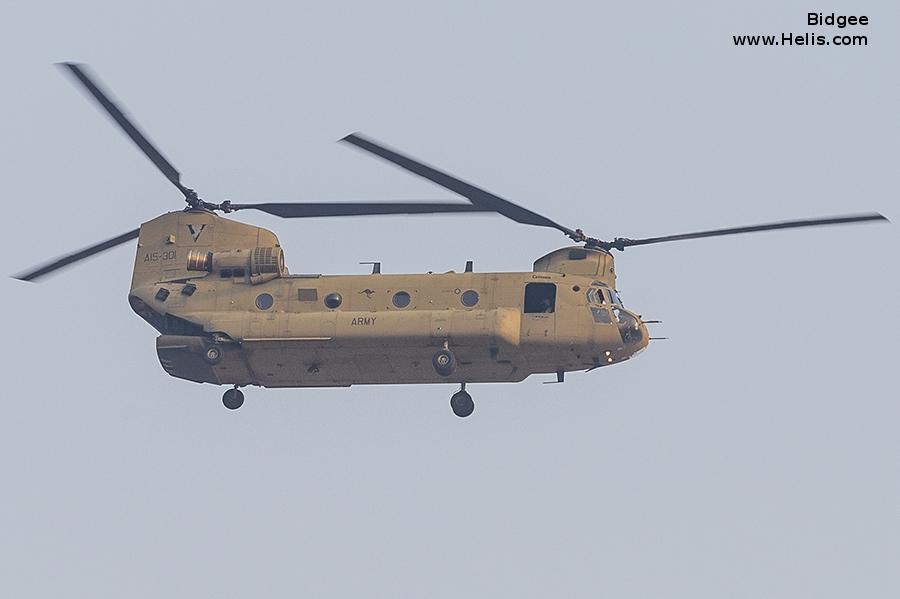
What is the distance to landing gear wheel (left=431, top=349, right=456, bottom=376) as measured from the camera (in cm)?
4691

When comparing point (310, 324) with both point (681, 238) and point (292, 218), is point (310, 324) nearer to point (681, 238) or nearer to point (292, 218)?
point (292, 218)

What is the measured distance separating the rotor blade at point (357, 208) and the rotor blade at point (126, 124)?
7.31 feet

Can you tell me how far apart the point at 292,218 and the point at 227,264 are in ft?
6.49

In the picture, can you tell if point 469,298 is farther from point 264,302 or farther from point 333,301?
point 264,302

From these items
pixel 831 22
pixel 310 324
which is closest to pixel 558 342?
pixel 310 324

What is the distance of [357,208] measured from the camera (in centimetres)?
4744

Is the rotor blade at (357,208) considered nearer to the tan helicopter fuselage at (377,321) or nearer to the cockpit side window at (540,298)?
the tan helicopter fuselage at (377,321)

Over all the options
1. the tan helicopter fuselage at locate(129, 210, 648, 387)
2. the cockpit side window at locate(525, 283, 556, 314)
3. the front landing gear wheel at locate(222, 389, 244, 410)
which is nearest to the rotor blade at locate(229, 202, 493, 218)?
the tan helicopter fuselage at locate(129, 210, 648, 387)

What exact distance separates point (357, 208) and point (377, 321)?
259 centimetres

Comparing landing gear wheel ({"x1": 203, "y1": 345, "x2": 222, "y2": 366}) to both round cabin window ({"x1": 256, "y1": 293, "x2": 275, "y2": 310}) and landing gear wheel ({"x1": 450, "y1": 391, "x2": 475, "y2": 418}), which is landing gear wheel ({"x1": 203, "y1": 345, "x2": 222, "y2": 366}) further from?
landing gear wheel ({"x1": 450, "y1": 391, "x2": 475, "y2": 418})

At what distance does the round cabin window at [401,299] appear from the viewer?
4797 cm

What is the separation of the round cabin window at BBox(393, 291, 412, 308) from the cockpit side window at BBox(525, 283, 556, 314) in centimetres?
271

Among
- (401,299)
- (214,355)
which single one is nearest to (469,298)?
(401,299)

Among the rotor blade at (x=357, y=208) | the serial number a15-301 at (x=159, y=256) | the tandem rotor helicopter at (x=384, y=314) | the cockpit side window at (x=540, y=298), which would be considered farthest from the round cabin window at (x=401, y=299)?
the serial number a15-301 at (x=159, y=256)
